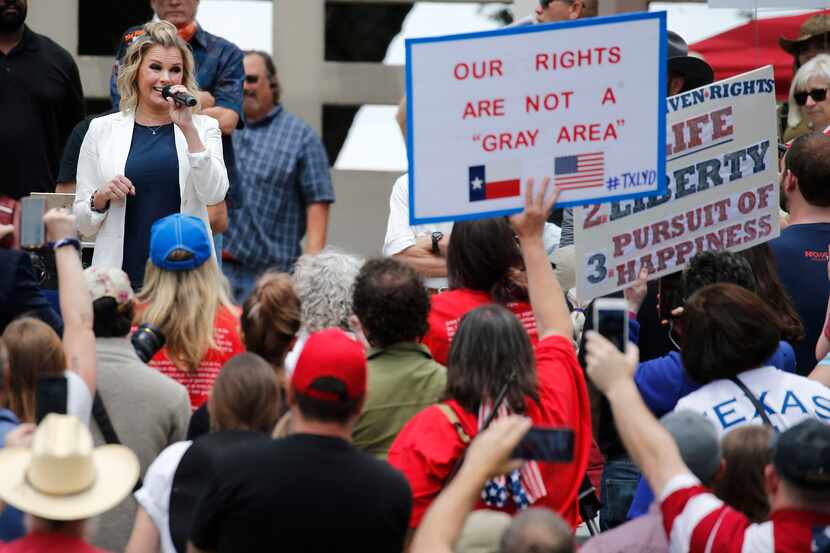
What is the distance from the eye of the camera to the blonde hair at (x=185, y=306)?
6426 millimetres

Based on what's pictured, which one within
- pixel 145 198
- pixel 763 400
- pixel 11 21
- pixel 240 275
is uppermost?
pixel 11 21

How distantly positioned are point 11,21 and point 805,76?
4.13m

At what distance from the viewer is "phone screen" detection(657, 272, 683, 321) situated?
6.85 m

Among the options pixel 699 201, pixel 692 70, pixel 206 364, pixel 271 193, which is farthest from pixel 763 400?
pixel 271 193

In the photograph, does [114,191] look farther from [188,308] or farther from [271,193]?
[271,193]

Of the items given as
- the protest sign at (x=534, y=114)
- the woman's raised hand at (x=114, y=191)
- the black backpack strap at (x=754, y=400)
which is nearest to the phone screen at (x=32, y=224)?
the protest sign at (x=534, y=114)

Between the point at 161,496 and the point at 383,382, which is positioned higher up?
the point at 383,382

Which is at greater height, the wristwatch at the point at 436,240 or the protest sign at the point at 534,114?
the protest sign at the point at 534,114

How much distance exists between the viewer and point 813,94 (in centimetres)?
919

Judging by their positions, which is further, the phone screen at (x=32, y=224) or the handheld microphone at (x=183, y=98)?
the handheld microphone at (x=183, y=98)

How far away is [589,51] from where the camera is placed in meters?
6.34

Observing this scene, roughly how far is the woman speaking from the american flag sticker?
2.05m

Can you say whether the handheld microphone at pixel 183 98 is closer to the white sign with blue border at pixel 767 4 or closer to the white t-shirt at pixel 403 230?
the white t-shirt at pixel 403 230

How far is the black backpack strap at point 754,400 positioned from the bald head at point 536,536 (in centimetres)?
130
